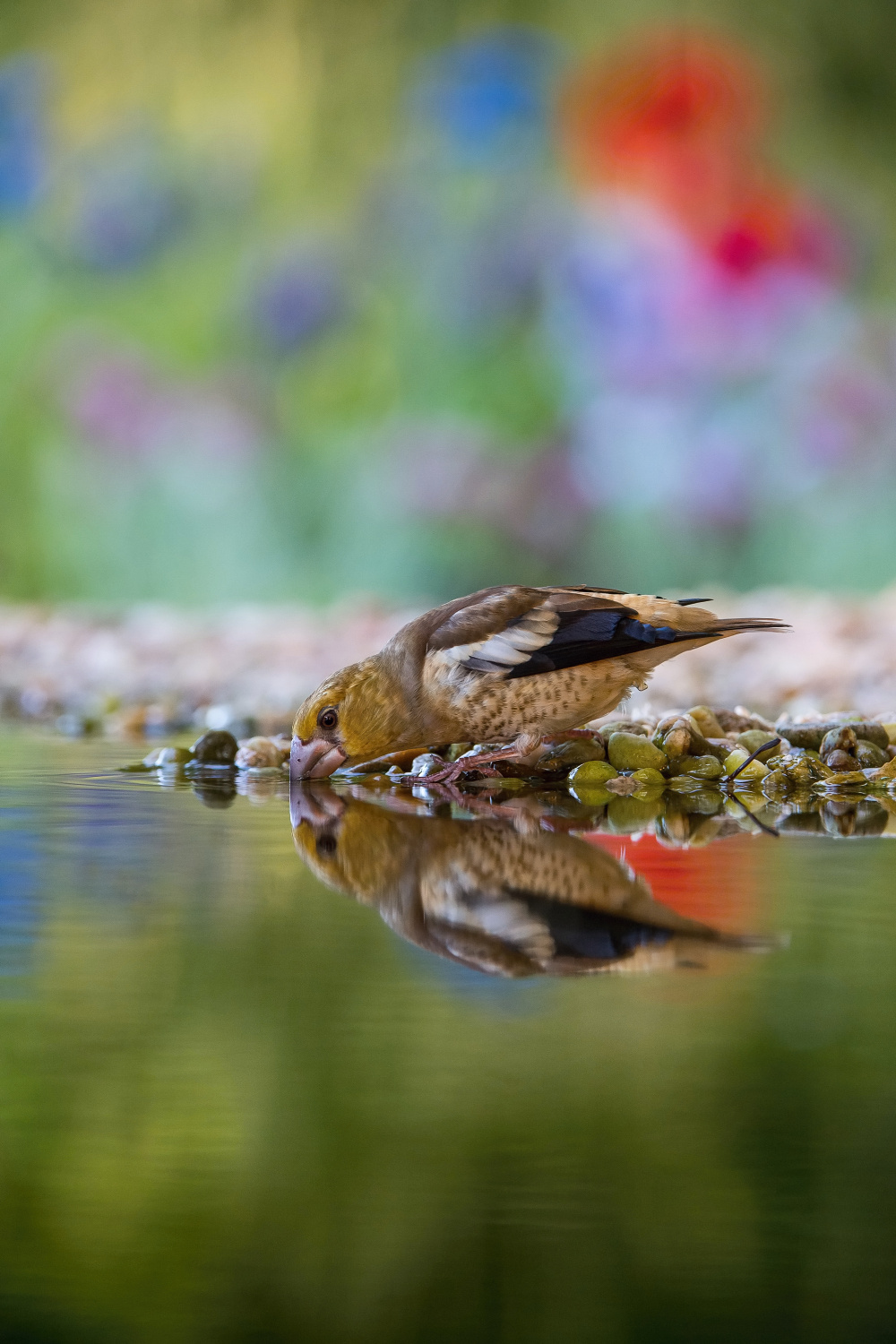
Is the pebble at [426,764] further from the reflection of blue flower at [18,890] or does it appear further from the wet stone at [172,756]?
the reflection of blue flower at [18,890]

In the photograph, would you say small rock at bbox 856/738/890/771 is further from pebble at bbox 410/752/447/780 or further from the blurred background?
the blurred background

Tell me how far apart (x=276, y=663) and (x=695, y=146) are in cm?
263

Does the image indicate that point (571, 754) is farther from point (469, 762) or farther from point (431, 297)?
point (431, 297)

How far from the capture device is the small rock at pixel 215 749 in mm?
2637

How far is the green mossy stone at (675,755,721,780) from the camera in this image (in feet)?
7.97

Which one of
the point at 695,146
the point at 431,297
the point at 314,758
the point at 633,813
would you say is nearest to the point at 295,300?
the point at 431,297

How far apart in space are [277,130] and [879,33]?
2174 mm

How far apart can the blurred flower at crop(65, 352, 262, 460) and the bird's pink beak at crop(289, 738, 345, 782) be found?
3.53 meters

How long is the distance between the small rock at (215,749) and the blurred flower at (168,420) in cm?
327

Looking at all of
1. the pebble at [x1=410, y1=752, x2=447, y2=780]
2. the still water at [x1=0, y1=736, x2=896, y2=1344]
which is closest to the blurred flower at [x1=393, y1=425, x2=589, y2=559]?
the pebble at [x1=410, y1=752, x2=447, y2=780]

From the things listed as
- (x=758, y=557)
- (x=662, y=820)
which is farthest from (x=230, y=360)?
(x=662, y=820)

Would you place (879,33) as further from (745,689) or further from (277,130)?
(745,689)

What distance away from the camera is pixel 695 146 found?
5.66m

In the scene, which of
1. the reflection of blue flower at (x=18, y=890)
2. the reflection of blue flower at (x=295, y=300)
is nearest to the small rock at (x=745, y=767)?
the reflection of blue flower at (x=18, y=890)
